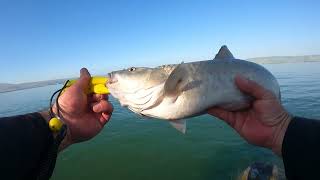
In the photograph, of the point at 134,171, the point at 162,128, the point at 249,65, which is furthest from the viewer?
the point at 162,128

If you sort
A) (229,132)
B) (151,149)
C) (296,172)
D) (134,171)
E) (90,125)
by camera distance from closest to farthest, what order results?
(296,172)
(90,125)
(134,171)
(151,149)
(229,132)

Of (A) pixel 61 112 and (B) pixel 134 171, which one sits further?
(B) pixel 134 171

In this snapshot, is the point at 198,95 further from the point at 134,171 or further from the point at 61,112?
the point at 134,171

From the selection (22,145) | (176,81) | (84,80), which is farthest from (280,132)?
(22,145)

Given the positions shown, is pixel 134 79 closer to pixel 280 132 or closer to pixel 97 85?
pixel 97 85

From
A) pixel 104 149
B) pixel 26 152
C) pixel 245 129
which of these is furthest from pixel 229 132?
pixel 26 152

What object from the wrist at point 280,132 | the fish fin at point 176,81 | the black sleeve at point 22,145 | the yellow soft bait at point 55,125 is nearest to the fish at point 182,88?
the fish fin at point 176,81

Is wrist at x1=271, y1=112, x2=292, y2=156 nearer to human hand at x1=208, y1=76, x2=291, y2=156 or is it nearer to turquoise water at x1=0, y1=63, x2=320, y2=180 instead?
human hand at x1=208, y1=76, x2=291, y2=156

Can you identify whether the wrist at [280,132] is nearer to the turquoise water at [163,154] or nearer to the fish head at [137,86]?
the fish head at [137,86]
